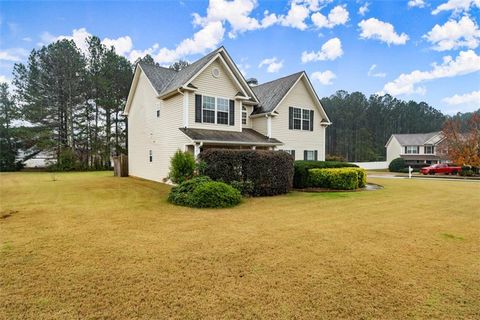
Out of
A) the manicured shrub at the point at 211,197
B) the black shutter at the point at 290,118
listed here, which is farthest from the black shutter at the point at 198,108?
the black shutter at the point at 290,118

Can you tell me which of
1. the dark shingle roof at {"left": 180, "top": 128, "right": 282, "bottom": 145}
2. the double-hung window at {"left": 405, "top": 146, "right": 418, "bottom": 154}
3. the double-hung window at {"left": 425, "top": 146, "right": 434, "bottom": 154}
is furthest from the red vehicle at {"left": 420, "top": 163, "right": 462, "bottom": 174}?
the dark shingle roof at {"left": 180, "top": 128, "right": 282, "bottom": 145}

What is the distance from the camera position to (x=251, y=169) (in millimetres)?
11367

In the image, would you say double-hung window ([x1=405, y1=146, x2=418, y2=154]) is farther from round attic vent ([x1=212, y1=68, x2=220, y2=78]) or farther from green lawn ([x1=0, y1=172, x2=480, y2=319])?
green lawn ([x1=0, y1=172, x2=480, y2=319])

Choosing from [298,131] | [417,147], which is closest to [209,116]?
[298,131]

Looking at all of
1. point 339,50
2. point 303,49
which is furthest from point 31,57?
point 339,50

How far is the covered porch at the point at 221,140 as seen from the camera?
13594 mm

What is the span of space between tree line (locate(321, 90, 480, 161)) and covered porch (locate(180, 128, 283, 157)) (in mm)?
47841

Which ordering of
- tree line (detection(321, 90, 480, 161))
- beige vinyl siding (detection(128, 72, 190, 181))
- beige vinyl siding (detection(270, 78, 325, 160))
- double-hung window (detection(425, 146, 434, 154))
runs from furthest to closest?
tree line (detection(321, 90, 480, 161)) → double-hung window (detection(425, 146, 434, 154)) → beige vinyl siding (detection(270, 78, 325, 160)) → beige vinyl siding (detection(128, 72, 190, 181))

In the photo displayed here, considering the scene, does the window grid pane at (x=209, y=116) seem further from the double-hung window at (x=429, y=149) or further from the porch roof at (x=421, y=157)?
the double-hung window at (x=429, y=149)

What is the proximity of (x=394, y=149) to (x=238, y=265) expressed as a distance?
5621 centimetres

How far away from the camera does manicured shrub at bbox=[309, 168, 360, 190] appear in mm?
13445

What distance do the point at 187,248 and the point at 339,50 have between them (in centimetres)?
2358

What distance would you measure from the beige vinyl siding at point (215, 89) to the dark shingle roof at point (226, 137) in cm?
40

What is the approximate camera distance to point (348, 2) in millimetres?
16203
